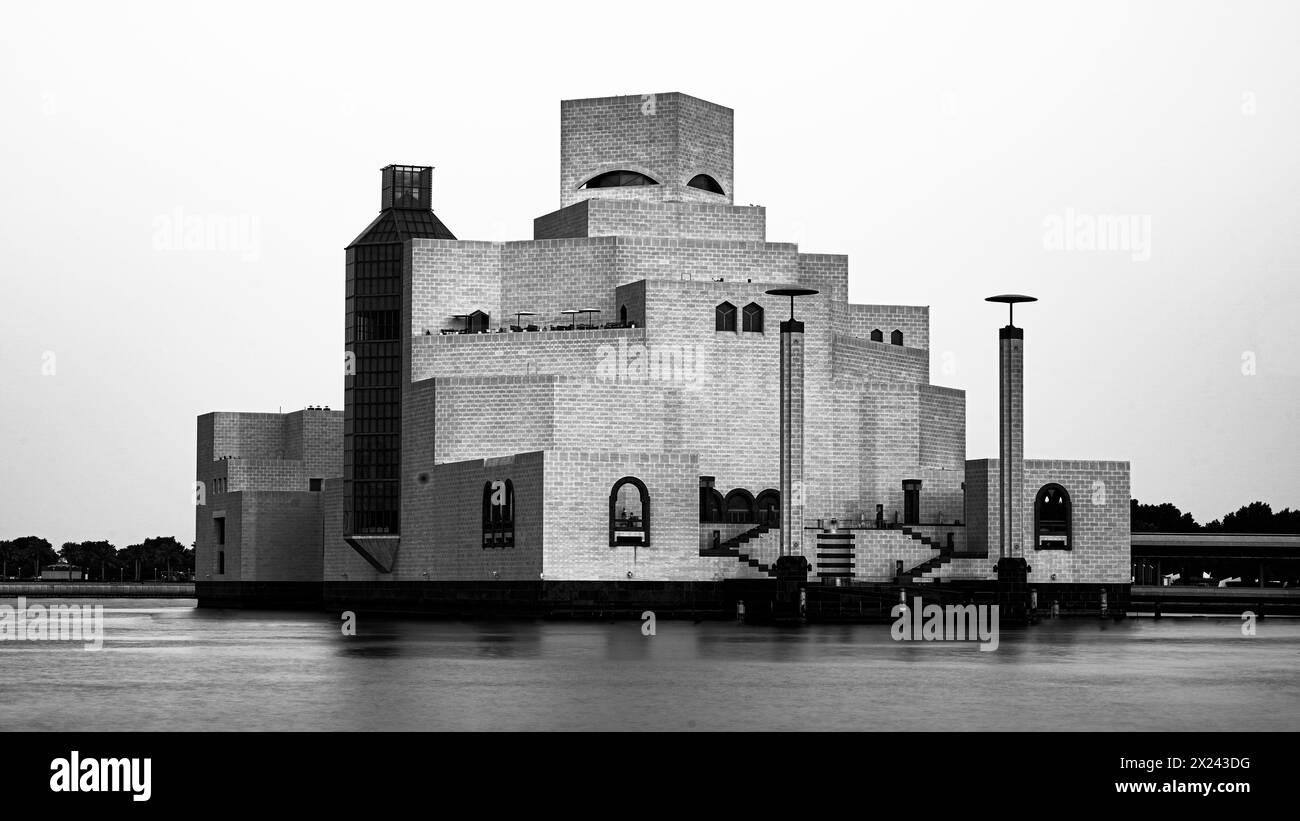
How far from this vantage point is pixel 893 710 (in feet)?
113

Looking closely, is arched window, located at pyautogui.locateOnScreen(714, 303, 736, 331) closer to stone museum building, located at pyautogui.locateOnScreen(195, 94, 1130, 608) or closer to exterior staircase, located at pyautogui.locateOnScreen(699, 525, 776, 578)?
stone museum building, located at pyautogui.locateOnScreen(195, 94, 1130, 608)

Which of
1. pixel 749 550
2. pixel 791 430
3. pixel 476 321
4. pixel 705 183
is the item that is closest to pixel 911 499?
pixel 749 550

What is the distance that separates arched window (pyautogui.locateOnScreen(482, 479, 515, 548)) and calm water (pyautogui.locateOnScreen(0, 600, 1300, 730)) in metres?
18.3

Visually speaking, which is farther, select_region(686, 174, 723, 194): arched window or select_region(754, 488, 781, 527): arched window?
select_region(686, 174, 723, 194): arched window

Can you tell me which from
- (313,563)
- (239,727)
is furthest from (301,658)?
(313,563)

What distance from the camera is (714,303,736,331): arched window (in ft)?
298

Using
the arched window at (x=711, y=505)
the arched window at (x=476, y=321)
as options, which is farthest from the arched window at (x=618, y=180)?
the arched window at (x=711, y=505)

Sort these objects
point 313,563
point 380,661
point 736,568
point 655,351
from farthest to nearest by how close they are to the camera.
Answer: point 313,563, point 655,351, point 736,568, point 380,661

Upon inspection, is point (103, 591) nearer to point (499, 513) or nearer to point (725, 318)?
point (499, 513)

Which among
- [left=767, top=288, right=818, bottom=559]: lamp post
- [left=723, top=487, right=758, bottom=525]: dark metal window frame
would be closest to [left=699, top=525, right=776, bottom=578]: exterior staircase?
[left=723, top=487, right=758, bottom=525]: dark metal window frame

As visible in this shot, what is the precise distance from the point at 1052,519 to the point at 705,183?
2406cm
